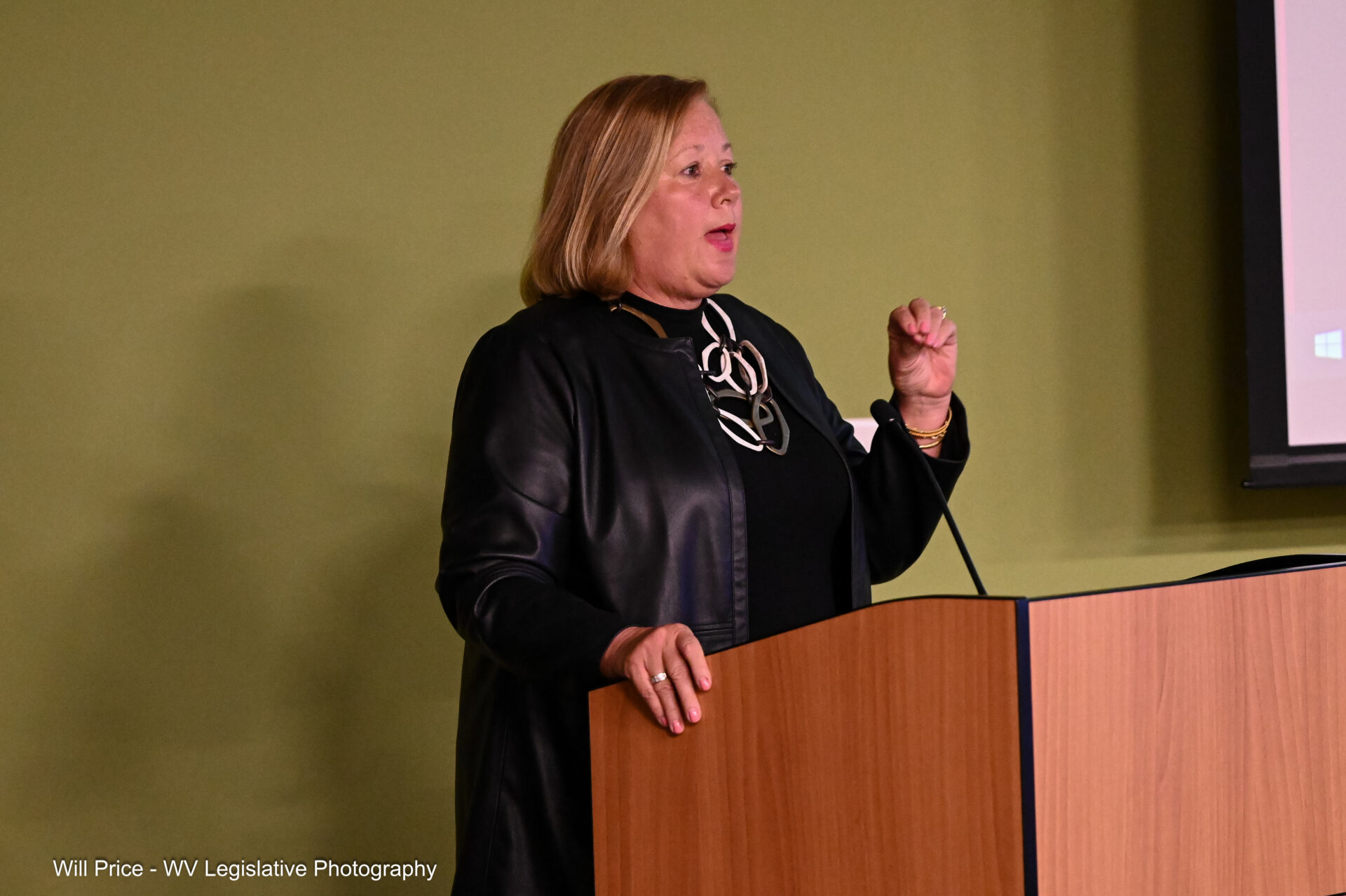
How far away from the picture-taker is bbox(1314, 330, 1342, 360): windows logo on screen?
2.53 metres

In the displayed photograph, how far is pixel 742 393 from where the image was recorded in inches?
54.1

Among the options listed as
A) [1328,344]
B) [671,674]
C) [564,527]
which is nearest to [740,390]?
[564,527]

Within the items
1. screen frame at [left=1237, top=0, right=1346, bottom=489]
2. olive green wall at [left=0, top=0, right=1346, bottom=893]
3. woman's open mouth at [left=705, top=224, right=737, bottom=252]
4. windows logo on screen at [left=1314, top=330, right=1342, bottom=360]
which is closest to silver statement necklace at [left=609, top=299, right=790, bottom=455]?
woman's open mouth at [left=705, top=224, right=737, bottom=252]

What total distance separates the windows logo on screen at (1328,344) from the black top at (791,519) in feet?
5.34

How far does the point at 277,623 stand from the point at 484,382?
1.14 metres

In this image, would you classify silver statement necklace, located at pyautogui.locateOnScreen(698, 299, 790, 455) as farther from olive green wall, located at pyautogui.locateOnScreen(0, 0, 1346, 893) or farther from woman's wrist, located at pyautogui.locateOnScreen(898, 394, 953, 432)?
olive green wall, located at pyautogui.locateOnScreen(0, 0, 1346, 893)

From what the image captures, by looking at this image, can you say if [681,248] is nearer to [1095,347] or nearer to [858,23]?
[858,23]

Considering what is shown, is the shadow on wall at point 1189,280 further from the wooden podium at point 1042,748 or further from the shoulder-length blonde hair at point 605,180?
the wooden podium at point 1042,748

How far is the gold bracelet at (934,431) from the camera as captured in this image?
1.43m

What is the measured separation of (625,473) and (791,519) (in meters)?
0.20

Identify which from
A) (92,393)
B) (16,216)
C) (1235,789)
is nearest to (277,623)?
(92,393)

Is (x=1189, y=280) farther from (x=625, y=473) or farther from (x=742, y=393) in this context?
(x=625, y=473)

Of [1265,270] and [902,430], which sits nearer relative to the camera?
[902,430]

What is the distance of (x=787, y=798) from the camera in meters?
0.88
